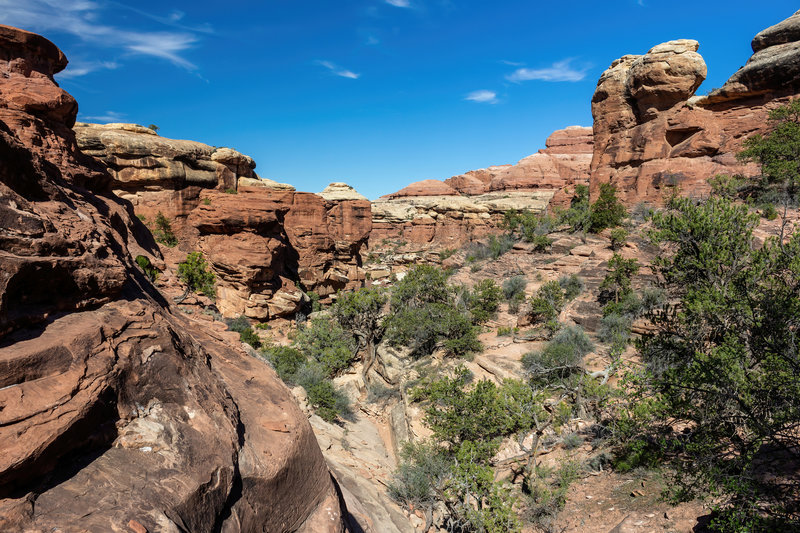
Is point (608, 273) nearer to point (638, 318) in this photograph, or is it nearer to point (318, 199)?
point (638, 318)

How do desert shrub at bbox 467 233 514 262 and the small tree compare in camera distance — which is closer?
the small tree

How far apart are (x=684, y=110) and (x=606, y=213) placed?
32.1ft

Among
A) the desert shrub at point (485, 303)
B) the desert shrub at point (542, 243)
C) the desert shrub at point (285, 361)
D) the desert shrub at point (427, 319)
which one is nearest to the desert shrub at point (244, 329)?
the desert shrub at point (285, 361)

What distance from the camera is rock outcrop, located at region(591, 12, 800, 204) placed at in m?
26.3

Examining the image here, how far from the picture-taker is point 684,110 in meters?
29.6

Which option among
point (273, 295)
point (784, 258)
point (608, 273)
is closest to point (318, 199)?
point (273, 295)

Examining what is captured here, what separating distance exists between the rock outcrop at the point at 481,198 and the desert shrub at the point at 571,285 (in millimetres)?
26888

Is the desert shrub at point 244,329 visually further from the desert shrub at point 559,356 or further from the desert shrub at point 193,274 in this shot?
the desert shrub at point 559,356

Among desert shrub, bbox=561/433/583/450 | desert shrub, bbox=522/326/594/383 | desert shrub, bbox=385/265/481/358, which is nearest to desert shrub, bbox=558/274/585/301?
desert shrub, bbox=522/326/594/383

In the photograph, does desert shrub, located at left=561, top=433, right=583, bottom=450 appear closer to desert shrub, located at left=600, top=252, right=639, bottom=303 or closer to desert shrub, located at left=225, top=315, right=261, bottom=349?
desert shrub, located at left=600, top=252, right=639, bottom=303

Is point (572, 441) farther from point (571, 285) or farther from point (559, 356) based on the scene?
point (571, 285)

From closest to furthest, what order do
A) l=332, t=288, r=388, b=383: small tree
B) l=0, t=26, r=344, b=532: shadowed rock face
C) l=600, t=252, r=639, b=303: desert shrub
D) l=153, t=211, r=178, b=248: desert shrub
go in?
l=0, t=26, r=344, b=532: shadowed rock face < l=600, t=252, r=639, b=303: desert shrub < l=332, t=288, r=388, b=383: small tree < l=153, t=211, r=178, b=248: desert shrub

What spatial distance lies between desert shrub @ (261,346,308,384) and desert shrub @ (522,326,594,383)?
33.7ft

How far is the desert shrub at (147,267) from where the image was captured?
7.75 meters
